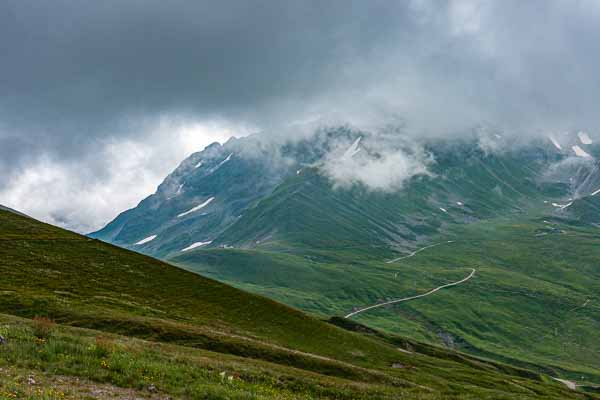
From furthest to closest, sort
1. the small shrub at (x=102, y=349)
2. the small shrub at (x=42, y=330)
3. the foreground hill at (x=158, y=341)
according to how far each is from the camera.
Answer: the small shrub at (x=42, y=330)
the small shrub at (x=102, y=349)
the foreground hill at (x=158, y=341)

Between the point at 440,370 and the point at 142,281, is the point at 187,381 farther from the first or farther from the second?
the point at 440,370

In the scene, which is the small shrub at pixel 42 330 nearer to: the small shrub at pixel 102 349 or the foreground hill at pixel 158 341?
the foreground hill at pixel 158 341

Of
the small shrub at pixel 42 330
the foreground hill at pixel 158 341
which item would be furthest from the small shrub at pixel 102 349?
the small shrub at pixel 42 330

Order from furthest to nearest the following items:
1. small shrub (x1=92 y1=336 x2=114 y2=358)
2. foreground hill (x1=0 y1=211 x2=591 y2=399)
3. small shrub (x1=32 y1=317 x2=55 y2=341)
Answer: small shrub (x1=32 y1=317 x2=55 y2=341), small shrub (x1=92 y1=336 x2=114 y2=358), foreground hill (x1=0 y1=211 x2=591 y2=399)

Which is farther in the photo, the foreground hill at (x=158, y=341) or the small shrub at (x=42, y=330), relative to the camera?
the small shrub at (x=42, y=330)

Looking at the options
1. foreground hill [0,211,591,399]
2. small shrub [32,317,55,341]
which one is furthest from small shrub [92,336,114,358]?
small shrub [32,317,55,341]

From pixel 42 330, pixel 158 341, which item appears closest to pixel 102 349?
pixel 42 330

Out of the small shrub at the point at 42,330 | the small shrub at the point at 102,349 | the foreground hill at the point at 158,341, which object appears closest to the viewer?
the foreground hill at the point at 158,341

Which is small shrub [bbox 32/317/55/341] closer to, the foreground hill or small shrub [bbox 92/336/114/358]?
Answer: the foreground hill

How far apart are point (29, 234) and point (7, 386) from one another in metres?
73.9

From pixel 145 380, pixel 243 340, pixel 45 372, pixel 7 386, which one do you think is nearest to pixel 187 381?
pixel 145 380

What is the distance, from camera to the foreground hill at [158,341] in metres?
24.9

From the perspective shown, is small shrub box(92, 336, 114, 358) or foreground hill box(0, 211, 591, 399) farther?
small shrub box(92, 336, 114, 358)

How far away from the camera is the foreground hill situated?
81.7 ft
